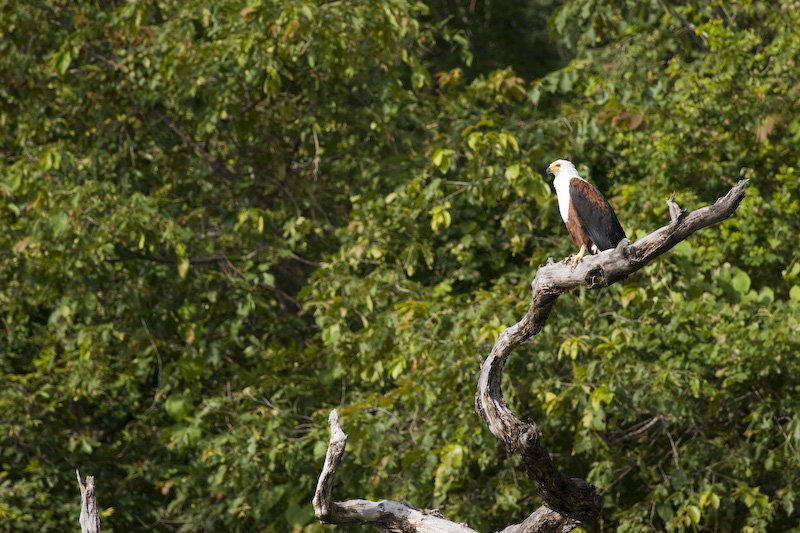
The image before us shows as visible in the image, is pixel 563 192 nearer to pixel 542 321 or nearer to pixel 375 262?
pixel 542 321

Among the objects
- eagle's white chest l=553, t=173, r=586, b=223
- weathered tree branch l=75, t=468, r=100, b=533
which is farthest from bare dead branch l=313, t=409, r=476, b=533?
eagle's white chest l=553, t=173, r=586, b=223

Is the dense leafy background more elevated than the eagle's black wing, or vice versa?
the eagle's black wing

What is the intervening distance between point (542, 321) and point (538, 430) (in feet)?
1.34

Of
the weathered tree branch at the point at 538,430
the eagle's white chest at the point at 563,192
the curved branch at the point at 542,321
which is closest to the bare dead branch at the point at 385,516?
the weathered tree branch at the point at 538,430

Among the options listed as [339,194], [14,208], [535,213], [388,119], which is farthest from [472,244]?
[14,208]

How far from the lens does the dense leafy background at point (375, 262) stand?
5.81 meters

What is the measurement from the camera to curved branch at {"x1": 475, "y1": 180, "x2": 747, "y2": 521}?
9.82ft

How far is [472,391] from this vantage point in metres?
5.80

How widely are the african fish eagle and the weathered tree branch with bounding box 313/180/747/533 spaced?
621mm

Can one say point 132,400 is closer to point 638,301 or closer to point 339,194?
point 339,194

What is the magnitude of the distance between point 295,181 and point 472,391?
7.81 feet

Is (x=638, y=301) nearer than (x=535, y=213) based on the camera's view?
Yes

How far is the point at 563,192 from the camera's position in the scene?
14.9 feet

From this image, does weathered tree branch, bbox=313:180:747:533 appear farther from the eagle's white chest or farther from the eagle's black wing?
the eagle's white chest
